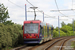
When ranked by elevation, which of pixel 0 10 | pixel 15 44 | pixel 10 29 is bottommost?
pixel 15 44

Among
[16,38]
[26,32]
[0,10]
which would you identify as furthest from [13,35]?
[0,10]

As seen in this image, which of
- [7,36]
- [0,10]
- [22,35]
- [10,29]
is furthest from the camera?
[0,10]

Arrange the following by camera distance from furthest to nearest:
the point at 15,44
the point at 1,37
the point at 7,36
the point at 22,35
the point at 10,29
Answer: the point at 22,35, the point at 15,44, the point at 10,29, the point at 7,36, the point at 1,37

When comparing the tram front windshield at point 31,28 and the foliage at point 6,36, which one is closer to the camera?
the foliage at point 6,36

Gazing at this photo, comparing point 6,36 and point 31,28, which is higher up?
point 31,28

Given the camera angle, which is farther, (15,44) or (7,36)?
(15,44)

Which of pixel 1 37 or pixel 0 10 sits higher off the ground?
pixel 0 10

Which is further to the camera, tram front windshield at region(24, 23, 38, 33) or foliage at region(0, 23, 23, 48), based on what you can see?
tram front windshield at region(24, 23, 38, 33)

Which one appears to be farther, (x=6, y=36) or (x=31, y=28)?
(x=31, y=28)

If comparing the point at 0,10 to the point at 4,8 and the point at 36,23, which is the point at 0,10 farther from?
the point at 36,23

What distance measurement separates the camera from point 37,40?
25531mm

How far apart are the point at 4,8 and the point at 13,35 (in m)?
9.80

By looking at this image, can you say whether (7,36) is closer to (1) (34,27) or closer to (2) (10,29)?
(2) (10,29)

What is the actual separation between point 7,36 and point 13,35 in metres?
2.81
